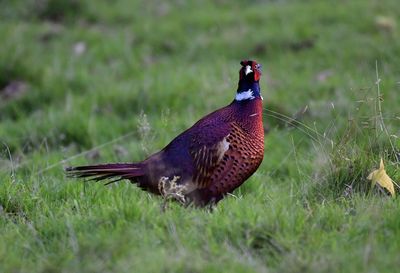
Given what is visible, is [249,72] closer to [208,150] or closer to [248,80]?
[248,80]

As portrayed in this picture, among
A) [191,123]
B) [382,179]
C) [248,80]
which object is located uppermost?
[248,80]

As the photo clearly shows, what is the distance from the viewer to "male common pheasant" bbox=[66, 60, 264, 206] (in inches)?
164

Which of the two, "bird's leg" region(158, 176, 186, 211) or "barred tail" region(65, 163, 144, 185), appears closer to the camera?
"bird's leg" region(158, 176, 186, 211)

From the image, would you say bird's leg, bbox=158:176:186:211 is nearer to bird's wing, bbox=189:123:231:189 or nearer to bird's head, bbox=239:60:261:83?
bird's wing, bbox=189:123:231:189

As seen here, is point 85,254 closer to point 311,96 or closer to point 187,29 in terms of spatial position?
point 311,96

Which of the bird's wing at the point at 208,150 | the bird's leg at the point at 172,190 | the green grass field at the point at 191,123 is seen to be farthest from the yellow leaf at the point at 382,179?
the bird's leg at the point at 172,190

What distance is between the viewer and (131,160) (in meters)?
5.96

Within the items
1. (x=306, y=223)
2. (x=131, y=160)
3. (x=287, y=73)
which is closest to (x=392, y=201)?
(x=306, y=223)

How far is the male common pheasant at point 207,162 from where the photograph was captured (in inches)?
164

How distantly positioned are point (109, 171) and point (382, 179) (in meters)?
1.41

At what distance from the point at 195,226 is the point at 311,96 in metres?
3.65

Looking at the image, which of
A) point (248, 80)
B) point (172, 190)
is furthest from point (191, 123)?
point (172, 190)

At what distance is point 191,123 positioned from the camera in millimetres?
6426

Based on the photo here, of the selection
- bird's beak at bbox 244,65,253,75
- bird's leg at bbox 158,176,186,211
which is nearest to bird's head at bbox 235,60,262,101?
bird's beak at bbox 244,65,253,75
